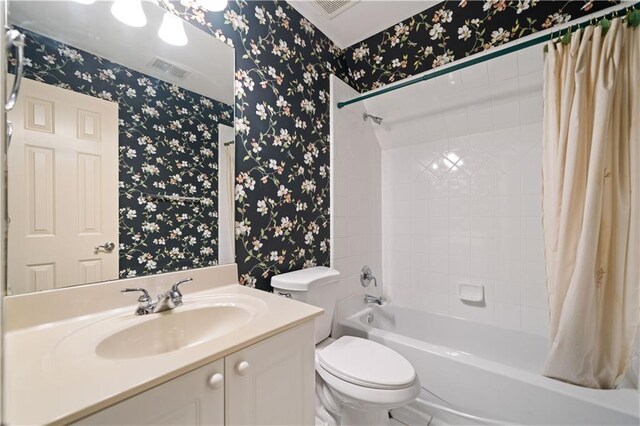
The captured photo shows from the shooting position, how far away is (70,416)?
43 cm

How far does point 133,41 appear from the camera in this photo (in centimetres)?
100

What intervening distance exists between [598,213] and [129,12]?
210 cm

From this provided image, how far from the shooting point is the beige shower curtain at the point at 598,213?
1.11m

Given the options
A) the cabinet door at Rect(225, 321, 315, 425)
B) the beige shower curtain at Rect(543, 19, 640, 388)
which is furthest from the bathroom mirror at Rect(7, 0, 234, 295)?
the beige shower curtain at Rect(543, 19, 640, 388)

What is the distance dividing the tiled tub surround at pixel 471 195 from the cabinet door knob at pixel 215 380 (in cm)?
182

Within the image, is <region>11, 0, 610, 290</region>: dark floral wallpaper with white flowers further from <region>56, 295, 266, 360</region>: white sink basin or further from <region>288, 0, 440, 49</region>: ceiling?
Result: <region>56, 295, 266, 360</region>: white sink basin

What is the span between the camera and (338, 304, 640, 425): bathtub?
102 cm

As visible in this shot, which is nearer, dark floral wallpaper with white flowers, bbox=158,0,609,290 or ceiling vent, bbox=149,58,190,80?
ceiling vent, bbox=149,58,190,80

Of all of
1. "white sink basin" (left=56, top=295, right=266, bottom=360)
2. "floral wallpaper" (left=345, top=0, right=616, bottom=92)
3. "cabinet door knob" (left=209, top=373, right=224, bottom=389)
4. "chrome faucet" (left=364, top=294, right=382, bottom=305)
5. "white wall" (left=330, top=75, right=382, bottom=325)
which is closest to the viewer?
"cabinet door knob" (left=209, top=373, right=224, bottom=389)

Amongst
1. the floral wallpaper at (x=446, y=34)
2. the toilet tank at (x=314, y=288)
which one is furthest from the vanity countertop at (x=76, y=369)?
the floral wallpaper at (x=446, y=34)

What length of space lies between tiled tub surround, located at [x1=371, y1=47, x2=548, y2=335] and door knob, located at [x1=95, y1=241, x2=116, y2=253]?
192 centimetres

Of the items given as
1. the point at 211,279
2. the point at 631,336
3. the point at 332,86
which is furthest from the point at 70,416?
the point at 332,86

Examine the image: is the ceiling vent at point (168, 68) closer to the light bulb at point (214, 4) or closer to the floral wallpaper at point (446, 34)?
the light bulb at point (214, 4)

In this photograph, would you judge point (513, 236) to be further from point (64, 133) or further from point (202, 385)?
point (64, 133)
